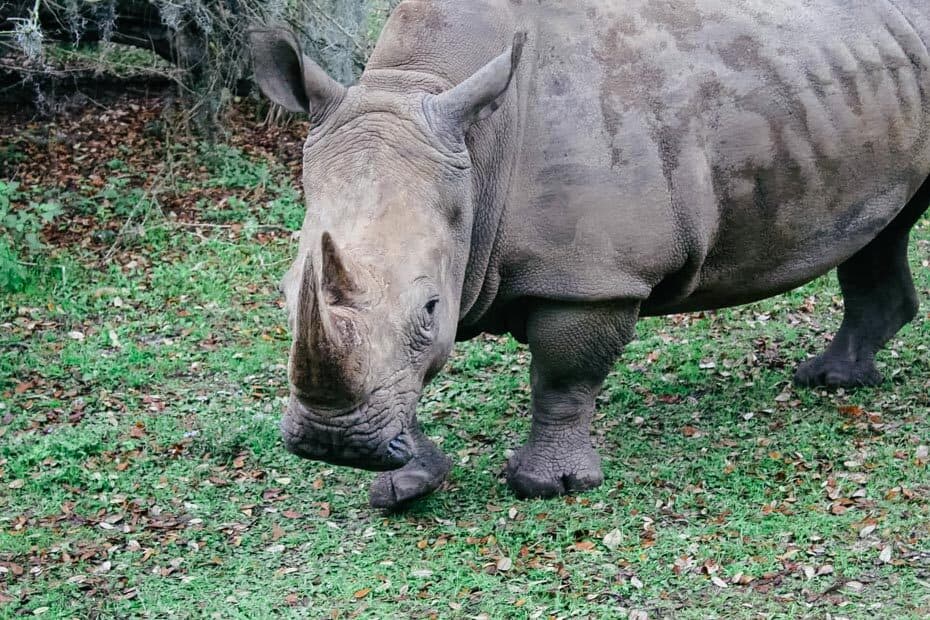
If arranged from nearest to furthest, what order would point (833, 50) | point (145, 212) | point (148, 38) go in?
1. point (833, 50)
2. point (145, 212)
3. point (148, 38)

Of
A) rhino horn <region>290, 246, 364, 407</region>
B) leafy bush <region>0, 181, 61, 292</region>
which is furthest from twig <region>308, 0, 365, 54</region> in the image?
rhino horn <region>290, 246, 364, 407</region>

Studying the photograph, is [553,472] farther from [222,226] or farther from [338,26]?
[338,26]

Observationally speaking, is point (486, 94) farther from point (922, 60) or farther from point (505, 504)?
point (922, 60)

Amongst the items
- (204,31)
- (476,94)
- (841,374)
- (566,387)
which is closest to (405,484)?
(566,387)

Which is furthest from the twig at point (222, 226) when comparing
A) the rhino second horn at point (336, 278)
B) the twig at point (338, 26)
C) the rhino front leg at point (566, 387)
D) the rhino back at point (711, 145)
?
the rhino second horn at point (336, 278)

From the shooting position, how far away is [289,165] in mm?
12273

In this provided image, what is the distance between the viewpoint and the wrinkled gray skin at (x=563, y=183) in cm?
463

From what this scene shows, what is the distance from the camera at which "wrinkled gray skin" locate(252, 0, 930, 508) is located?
15.2 ft

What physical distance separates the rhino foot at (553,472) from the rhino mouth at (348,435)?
138 centimetres

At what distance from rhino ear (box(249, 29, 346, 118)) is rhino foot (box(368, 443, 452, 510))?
178 centimetres

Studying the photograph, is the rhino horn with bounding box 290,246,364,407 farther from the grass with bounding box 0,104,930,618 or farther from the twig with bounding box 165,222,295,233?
the twig with bounding box 165,222,295,233

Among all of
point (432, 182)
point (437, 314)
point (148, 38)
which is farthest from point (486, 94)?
point (148, 38)

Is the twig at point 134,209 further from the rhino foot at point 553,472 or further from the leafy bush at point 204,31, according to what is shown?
the rhino foot at point 553,472

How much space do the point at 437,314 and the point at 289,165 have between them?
7756 millimetres
